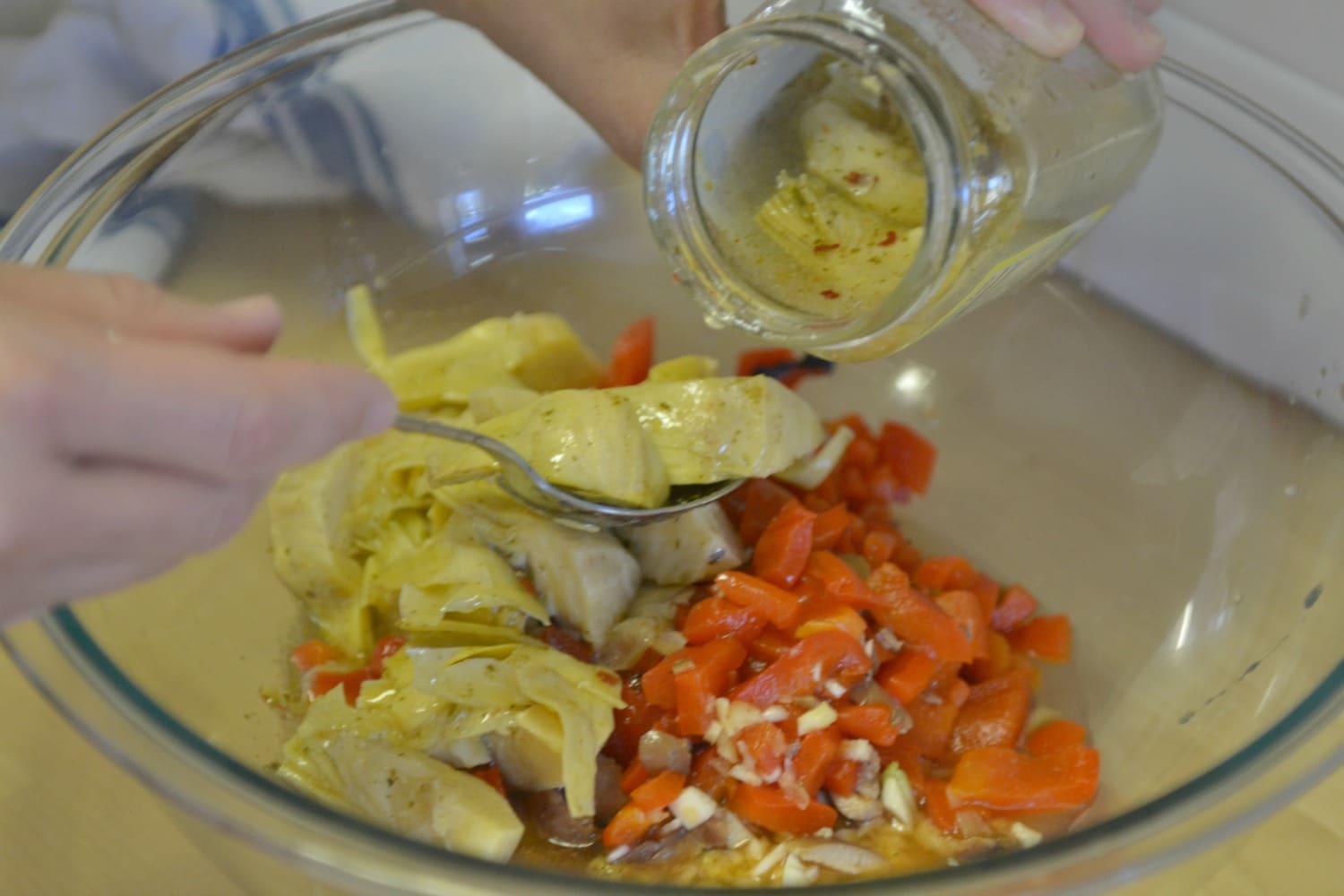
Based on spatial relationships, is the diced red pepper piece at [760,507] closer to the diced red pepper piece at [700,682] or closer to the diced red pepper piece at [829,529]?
the diced red pepper piece at [829,529]

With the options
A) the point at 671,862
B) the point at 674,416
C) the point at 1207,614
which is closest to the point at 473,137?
the point at 674,416

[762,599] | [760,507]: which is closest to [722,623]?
[762,599]

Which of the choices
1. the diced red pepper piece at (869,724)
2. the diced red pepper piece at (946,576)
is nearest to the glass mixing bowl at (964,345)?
the diced red pepper piece at (946,576)

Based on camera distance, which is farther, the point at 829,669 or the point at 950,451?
the point at 950,451

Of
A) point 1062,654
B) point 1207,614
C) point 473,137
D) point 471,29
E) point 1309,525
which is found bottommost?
point 1062,654

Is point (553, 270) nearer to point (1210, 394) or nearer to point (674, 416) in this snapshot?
point (674, 416)

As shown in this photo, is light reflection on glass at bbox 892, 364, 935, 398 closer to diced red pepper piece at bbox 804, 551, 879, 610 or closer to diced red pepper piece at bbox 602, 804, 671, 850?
diced red pepper piece at bbox 804, 551, 879, 610

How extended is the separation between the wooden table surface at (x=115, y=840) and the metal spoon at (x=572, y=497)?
0.56 metres

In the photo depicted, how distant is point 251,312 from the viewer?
729 mm

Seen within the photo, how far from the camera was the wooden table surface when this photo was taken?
127 cm

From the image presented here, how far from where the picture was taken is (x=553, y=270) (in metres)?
1.79

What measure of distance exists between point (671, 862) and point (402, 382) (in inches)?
31.9

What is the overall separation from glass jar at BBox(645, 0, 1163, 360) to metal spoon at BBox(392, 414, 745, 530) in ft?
0.83

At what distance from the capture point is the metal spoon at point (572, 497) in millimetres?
1306
